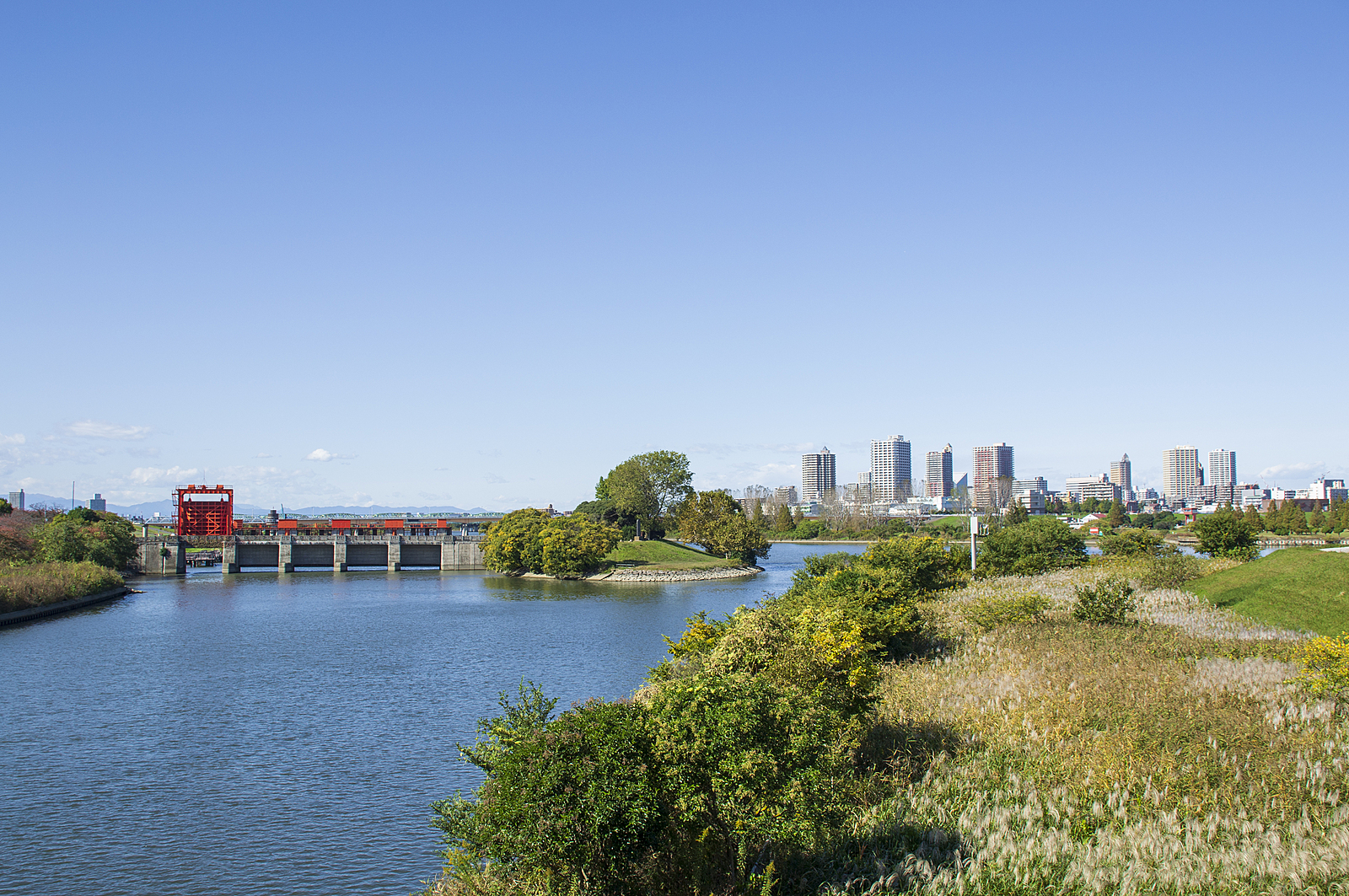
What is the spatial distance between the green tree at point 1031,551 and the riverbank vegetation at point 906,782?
109 feet

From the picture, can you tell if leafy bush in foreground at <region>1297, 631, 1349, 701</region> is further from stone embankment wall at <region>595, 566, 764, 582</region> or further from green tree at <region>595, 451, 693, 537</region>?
green tree at <region>595, 451, 693, 537</region>

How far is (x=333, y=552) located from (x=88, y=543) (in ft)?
107

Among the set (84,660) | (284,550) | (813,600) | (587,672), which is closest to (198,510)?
(284,550)

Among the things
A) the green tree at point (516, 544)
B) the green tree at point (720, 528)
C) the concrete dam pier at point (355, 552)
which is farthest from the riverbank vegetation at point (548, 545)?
the green tree at point (720, 528)

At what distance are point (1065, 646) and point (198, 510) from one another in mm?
112884

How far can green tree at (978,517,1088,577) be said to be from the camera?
53.6 metres

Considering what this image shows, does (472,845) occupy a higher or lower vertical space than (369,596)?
higher

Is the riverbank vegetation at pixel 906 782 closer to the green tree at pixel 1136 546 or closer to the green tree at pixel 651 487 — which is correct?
the green tree at pixel 1136 546

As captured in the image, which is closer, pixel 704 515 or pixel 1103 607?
pixel 1103 607

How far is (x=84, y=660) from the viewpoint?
43.2 meters

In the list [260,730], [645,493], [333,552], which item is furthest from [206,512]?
[260,730]

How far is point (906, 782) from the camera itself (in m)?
15.7

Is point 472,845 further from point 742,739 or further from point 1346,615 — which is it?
point 1346,615

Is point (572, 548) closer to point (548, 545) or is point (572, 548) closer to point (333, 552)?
point (548, 545)
